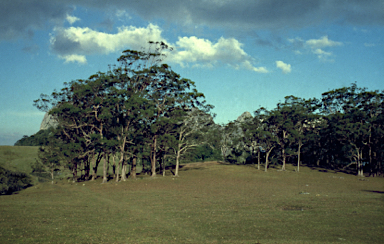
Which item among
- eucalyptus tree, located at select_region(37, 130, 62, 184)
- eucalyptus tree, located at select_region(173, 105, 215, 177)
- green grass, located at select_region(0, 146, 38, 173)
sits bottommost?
green grass, located at select_region(0, 146, 38, 173)

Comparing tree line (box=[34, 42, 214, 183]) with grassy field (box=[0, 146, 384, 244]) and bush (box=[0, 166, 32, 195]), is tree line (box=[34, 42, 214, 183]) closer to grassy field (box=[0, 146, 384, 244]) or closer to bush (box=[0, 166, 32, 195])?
bush (box=[0, 166, 32, 195])

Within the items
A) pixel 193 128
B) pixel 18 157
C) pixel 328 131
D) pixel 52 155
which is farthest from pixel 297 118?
pixel 18 157

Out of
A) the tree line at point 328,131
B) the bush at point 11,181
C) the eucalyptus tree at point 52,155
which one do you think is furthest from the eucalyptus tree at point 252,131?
the bush at point 11,181

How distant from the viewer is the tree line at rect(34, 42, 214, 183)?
50.0m

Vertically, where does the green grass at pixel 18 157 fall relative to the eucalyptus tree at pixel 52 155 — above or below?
below

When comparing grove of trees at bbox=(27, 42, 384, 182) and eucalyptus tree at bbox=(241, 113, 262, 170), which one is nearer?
grove of trees at bbox=(27, 42, 384, 182)

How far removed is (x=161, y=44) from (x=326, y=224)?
149 ft

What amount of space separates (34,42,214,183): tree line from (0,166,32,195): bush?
9195 mm

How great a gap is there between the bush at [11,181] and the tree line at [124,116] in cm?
920

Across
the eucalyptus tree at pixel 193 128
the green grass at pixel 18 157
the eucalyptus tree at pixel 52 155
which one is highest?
the eucalyptus tree at pixel 193 128

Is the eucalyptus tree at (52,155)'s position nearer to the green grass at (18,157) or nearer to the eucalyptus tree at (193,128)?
the eucalyptus tree at (193,128)

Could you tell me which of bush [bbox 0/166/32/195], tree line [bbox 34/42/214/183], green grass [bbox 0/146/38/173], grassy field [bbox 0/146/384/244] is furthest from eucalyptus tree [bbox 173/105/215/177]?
green grass [bbox 0/146/38/173]

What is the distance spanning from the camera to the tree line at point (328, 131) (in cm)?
6372

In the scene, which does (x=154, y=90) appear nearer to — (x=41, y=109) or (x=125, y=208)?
(x=41, y=109)
